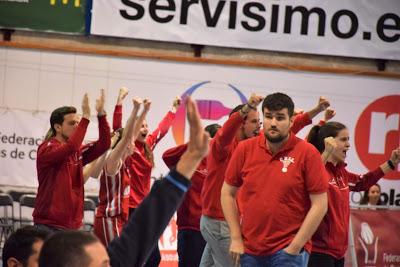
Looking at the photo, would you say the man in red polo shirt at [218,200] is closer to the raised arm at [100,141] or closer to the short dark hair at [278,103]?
the raised arm at [100,141]

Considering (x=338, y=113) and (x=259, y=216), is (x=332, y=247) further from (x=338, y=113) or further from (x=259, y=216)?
(x=338, y=113)

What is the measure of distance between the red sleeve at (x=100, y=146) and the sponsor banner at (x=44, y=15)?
4190 mm

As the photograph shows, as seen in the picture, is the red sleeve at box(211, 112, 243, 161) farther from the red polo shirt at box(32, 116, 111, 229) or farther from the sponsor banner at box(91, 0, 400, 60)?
the sponsor banner at box(91, 0, 400, 60)

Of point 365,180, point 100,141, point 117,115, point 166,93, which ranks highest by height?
point 166,93

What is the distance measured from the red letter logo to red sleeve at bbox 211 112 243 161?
4.72m

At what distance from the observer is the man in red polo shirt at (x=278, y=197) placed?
583cm

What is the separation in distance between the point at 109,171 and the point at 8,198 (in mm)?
3825

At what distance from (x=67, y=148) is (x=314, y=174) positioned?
2.05 metres

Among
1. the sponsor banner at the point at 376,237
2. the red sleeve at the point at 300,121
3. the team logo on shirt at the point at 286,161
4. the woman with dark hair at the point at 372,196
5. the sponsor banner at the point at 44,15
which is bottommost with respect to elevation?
the sponsor banner at the point at 376,237

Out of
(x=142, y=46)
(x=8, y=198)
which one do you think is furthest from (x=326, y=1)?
(x=8, y=198)

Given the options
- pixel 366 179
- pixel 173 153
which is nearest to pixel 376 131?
pixel 366 179

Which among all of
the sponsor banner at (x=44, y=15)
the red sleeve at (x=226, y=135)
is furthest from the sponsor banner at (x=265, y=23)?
the red sleeve at (x=226, y=135)

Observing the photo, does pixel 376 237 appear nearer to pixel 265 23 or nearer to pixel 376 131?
pixel 376 131

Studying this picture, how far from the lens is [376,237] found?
941 cm
